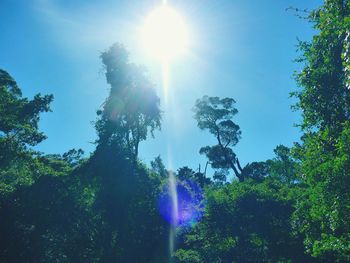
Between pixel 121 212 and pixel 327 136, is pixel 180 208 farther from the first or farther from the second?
pixel 327 136

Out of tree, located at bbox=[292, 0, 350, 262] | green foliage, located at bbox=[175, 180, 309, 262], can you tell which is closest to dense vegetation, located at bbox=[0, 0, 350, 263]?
green foliage, located at bbox=[175, 180, 309, 262]

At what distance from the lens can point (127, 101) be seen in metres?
26.4

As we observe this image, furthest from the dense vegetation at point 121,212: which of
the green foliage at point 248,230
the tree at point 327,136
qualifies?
the tree at point 327,136

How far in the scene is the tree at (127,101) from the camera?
85.0 feet

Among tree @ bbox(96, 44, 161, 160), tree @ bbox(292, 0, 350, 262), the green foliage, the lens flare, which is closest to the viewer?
tree @ bbox(292, 0, 350, 262)

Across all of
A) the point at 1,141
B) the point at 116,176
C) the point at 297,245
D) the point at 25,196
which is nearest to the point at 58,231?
the point at 25,196

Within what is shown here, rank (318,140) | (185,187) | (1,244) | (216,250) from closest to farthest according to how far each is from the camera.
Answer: (318,140), (1,244), (216,250), (185,187)

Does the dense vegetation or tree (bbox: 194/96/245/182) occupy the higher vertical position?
tree (bbox: 194/96/245/182)

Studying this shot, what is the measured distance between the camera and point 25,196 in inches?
807

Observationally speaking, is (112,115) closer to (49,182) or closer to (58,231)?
(49,182)

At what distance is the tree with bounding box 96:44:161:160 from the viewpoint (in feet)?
85.0

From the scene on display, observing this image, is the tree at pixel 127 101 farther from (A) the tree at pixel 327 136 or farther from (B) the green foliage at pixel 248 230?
(A) the tree at pixel 327 136

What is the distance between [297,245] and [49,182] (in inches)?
667

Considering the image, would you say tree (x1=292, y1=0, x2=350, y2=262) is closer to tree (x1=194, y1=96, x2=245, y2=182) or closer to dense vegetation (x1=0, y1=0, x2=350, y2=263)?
dense vegetation (x1=0, y1=0, x2=350, y2=263)
